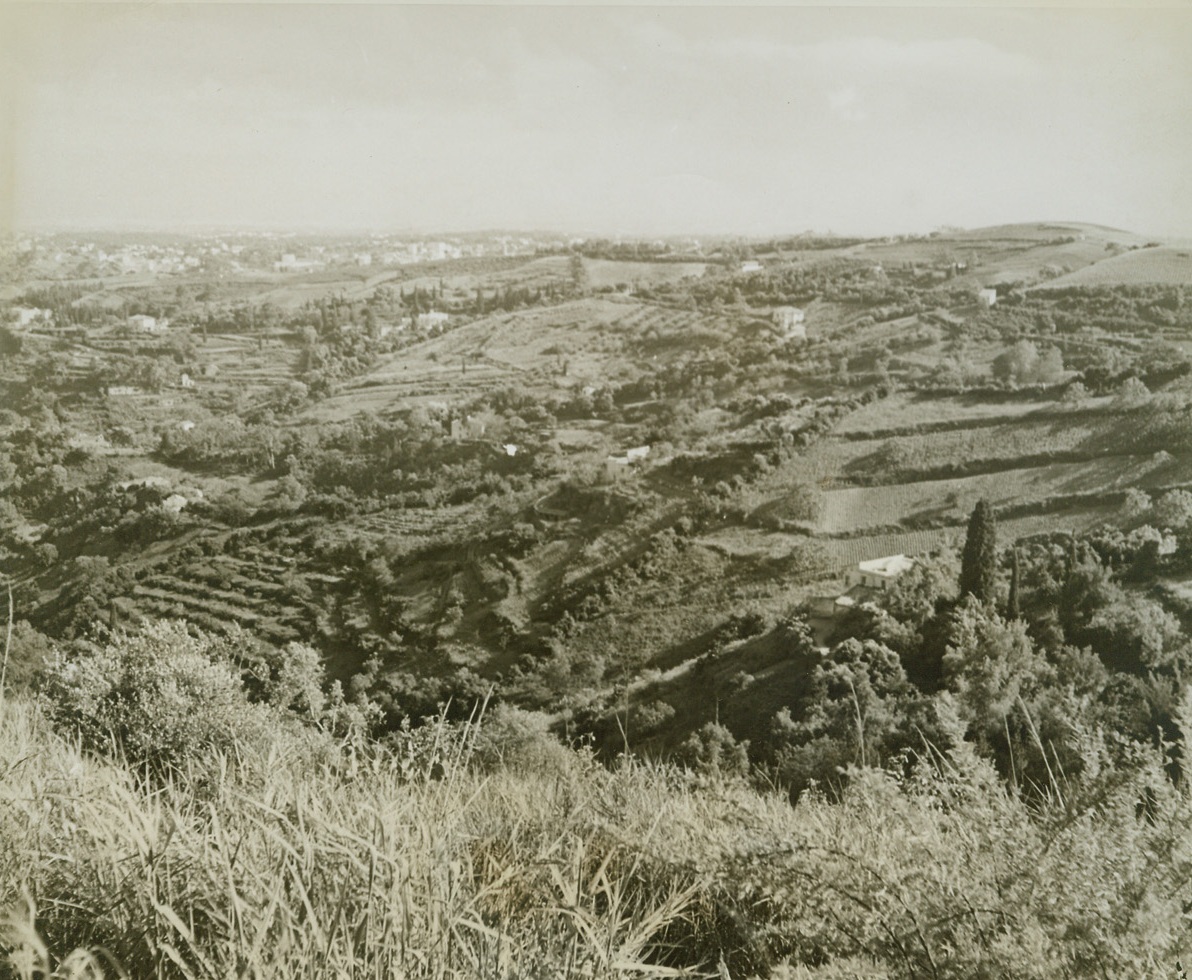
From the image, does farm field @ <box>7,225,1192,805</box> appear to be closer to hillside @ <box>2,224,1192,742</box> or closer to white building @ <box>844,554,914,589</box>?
hillside @ <box>2,224,1192,742</box>

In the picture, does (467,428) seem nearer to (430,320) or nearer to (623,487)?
(430,320)

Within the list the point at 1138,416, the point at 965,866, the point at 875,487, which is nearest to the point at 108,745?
the point at 965,866

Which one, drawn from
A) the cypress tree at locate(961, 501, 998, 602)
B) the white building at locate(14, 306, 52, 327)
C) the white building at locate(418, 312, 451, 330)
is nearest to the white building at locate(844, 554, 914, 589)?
the cypress tree at locate(961, 501, 998, 602)

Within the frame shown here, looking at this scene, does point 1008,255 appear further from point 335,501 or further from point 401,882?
point 401,882

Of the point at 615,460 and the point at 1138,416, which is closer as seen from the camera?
the point at 1138,416

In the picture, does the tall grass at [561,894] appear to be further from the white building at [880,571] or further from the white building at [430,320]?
the white building at [430,320]
